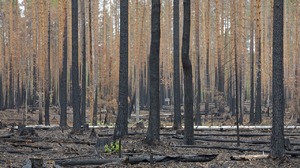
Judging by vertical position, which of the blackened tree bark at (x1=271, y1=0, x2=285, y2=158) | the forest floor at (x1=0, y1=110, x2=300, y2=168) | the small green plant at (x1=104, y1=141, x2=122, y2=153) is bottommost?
the forest floor at (x1=0, y1=110, x2=300, y2=168)

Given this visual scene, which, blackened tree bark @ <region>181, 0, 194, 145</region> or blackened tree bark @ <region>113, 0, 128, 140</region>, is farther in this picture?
blackened tree bark @ <region>113, 0, 128, 140</region>

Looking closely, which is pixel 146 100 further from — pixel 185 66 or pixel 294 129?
pixel 185 66

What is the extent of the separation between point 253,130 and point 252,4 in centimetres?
1106

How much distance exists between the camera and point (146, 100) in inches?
1865

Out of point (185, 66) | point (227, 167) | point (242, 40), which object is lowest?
point (227, 167)

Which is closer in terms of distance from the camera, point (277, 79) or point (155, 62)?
point (277, 79)

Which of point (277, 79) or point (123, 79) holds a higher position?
point (123, 79)

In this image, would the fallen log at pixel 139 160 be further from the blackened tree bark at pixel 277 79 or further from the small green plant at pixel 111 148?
the small green plant at pixel 111 148

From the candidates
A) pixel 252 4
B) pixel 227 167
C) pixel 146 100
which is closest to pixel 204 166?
pixel 227 167

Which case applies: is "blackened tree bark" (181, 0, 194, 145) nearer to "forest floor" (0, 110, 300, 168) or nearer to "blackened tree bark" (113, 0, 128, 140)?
"forest floor" (0, 110, 300, 168)

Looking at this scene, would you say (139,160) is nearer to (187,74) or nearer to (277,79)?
(277,79)

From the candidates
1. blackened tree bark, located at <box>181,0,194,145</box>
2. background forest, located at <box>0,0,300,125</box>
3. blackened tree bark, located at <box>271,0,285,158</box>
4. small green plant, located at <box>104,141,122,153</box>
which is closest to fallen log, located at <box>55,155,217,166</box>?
blackened tree bark, located at <box>271,0,285,158</box>

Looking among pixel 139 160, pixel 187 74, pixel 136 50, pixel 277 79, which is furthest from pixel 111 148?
pixel 136 50

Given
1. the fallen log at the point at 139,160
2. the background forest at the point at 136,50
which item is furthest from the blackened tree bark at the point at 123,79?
the background forest at the point at 136,50
